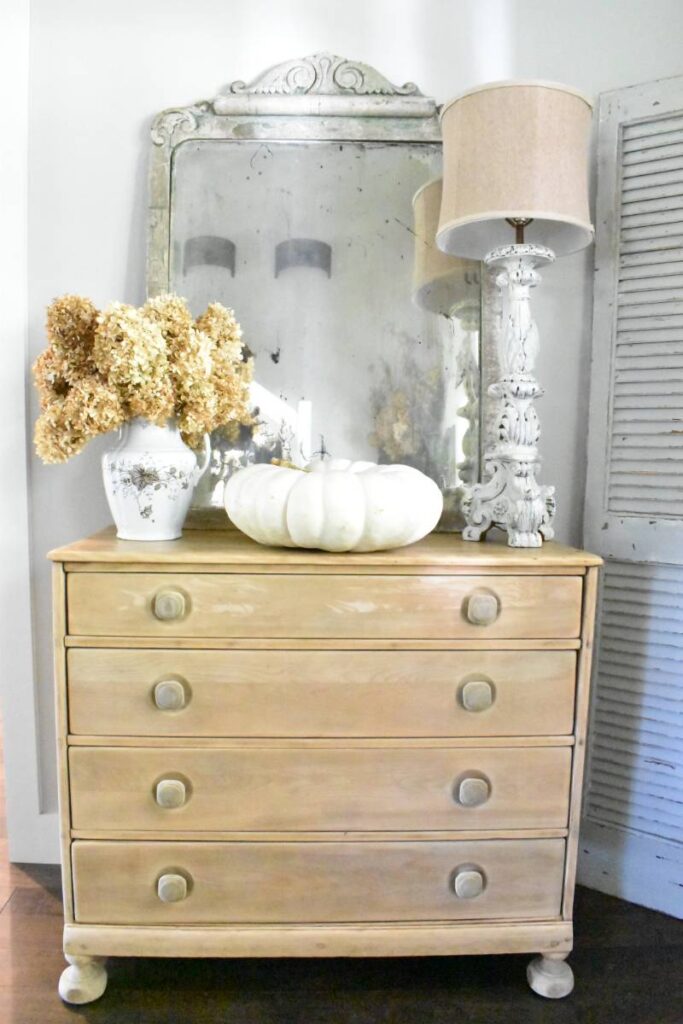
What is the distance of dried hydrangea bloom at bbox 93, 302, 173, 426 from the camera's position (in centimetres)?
128

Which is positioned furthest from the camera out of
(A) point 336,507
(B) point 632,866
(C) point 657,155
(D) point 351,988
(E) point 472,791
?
(B) point 632,866

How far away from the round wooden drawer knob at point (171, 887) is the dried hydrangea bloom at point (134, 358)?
88cm

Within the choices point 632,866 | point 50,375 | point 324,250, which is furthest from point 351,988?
point 324,250

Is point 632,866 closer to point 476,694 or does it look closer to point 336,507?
point 476,694

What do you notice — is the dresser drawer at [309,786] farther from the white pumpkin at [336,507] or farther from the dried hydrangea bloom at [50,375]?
the dried hydrangea bloom at [50,375]

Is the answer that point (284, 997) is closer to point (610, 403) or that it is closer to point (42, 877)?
point (42, 877)

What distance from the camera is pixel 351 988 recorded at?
145cm

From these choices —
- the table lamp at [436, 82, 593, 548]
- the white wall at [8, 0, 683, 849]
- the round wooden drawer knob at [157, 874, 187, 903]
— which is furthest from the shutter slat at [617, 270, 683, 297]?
the round wooden drawer knob at [157, 874, 187, 903]

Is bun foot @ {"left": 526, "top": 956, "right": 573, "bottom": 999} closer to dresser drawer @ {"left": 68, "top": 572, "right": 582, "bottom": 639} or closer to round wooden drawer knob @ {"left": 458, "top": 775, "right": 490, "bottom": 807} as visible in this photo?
round wooden drawer knob @ {"left": 458, "top": 775, "right": 490, "bottom": 807}

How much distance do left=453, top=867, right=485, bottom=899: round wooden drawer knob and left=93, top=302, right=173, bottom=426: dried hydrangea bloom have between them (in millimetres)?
1068

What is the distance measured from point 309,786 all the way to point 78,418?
2.70 feet

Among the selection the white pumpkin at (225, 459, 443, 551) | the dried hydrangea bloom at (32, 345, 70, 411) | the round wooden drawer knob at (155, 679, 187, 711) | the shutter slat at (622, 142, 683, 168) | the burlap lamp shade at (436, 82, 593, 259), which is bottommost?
the round wooden drawer knob at (155, 679, 187, 711)

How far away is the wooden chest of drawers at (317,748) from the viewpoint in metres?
1.31

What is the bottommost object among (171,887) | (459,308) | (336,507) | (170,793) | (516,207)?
(171,887)
